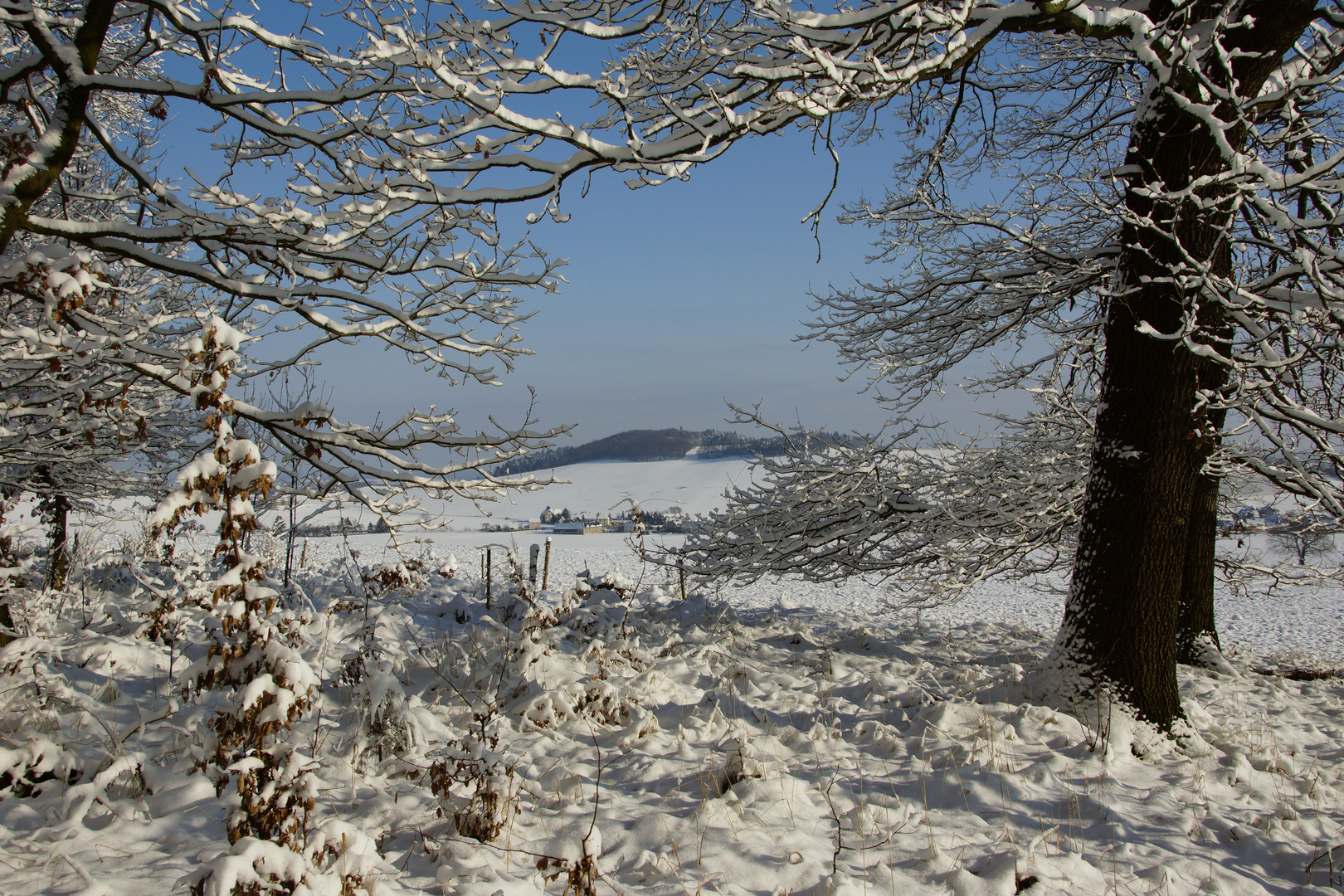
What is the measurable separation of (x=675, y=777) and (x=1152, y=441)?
363 cm

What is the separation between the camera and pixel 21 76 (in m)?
3.40

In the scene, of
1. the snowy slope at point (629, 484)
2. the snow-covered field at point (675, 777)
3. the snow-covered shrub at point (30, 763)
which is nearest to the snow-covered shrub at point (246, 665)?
the snow-covered field at point (675, 777)

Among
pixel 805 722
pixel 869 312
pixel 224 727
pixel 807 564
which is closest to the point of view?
pixel 224 727

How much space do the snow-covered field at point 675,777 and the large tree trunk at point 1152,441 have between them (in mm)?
379

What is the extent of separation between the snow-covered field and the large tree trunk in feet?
1.24

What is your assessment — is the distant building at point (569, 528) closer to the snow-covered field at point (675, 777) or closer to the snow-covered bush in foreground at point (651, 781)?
the snow-covered field at point (675, 777)

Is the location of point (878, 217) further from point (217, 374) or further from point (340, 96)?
point (217, 374)

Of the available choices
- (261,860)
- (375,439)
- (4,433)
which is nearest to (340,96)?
(375,439)

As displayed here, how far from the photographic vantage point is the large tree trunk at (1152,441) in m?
4.31

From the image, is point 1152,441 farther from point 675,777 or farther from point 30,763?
point 30,763

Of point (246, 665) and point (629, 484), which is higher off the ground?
point (246, 665)

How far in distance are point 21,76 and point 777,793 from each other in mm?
5151

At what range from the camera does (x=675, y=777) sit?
3.61 meters

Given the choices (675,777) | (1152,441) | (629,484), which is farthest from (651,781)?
(629,484)
